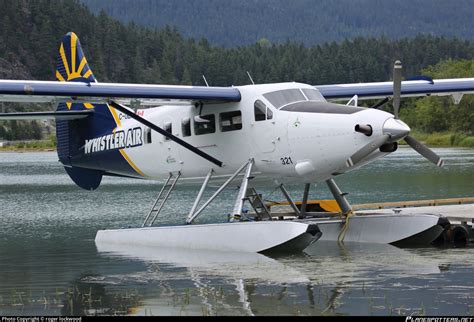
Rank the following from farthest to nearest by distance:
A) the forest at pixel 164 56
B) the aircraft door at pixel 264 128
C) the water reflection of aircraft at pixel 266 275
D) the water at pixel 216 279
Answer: the forest at pixel 164 56
the aircraft door at pixel 264 128
the water reflection of aircraft at pixel 266 275
the water at pixel 216 279

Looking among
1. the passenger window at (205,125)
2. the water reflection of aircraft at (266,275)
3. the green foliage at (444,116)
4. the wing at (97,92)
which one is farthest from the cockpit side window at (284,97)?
the green foliage at (444,116)

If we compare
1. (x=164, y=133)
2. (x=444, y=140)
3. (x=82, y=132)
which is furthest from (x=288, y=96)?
(x=444, y=140)

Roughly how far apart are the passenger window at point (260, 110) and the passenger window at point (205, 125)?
3.49 ft

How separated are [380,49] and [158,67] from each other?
41.4 m

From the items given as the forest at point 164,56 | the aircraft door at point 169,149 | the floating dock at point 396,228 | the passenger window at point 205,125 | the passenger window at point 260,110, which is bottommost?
the forest at point 164,56

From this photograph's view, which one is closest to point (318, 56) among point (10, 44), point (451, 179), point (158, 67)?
point (158, 67)

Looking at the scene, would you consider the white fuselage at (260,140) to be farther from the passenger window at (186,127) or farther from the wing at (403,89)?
the wing at (403,89)

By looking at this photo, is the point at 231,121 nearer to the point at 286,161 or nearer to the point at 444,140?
the point at 286,161

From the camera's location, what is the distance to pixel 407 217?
1706 centimetres

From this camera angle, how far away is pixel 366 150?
15.1 meters

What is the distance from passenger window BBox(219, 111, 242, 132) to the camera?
55.9 feet

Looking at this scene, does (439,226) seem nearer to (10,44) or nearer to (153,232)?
(153,232)

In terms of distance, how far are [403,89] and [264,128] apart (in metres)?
3.79

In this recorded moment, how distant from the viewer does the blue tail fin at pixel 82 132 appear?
1978 cm
